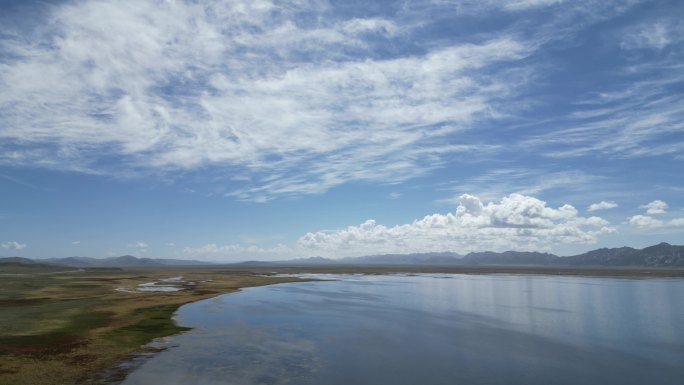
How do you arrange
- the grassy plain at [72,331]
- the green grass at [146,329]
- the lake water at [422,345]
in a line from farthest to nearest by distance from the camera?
the green grass at [146,329] → the lake water at [422,345] → the grassy plain at [72,331]

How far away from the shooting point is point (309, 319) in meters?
52.8

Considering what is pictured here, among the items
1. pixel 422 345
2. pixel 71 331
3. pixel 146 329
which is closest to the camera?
pixel 422 345

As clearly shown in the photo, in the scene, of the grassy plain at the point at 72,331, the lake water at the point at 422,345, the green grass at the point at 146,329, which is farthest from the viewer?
the green grass at the point at 146,329

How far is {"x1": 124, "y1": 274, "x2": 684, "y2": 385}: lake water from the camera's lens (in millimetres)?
28359

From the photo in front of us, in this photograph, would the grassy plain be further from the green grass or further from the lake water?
the lake water

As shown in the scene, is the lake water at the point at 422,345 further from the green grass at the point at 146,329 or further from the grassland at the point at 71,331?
the grassland at the point at 71,331

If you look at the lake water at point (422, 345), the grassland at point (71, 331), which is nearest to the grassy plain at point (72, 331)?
the grassland at point (71, 331)

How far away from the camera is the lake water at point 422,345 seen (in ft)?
93.0

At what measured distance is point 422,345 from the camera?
125 feet

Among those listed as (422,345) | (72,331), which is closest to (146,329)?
(72,331)

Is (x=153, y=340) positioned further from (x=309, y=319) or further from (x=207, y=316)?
(x=309, y=319)

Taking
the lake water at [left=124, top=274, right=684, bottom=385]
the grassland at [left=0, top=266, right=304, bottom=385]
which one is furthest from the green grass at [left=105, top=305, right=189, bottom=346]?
the lake water at [left=124, top=274, right=684, bottom=385]

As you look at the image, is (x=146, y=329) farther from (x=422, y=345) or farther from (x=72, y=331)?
(x=422, y=345)

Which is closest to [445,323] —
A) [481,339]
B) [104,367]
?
[481,339]
